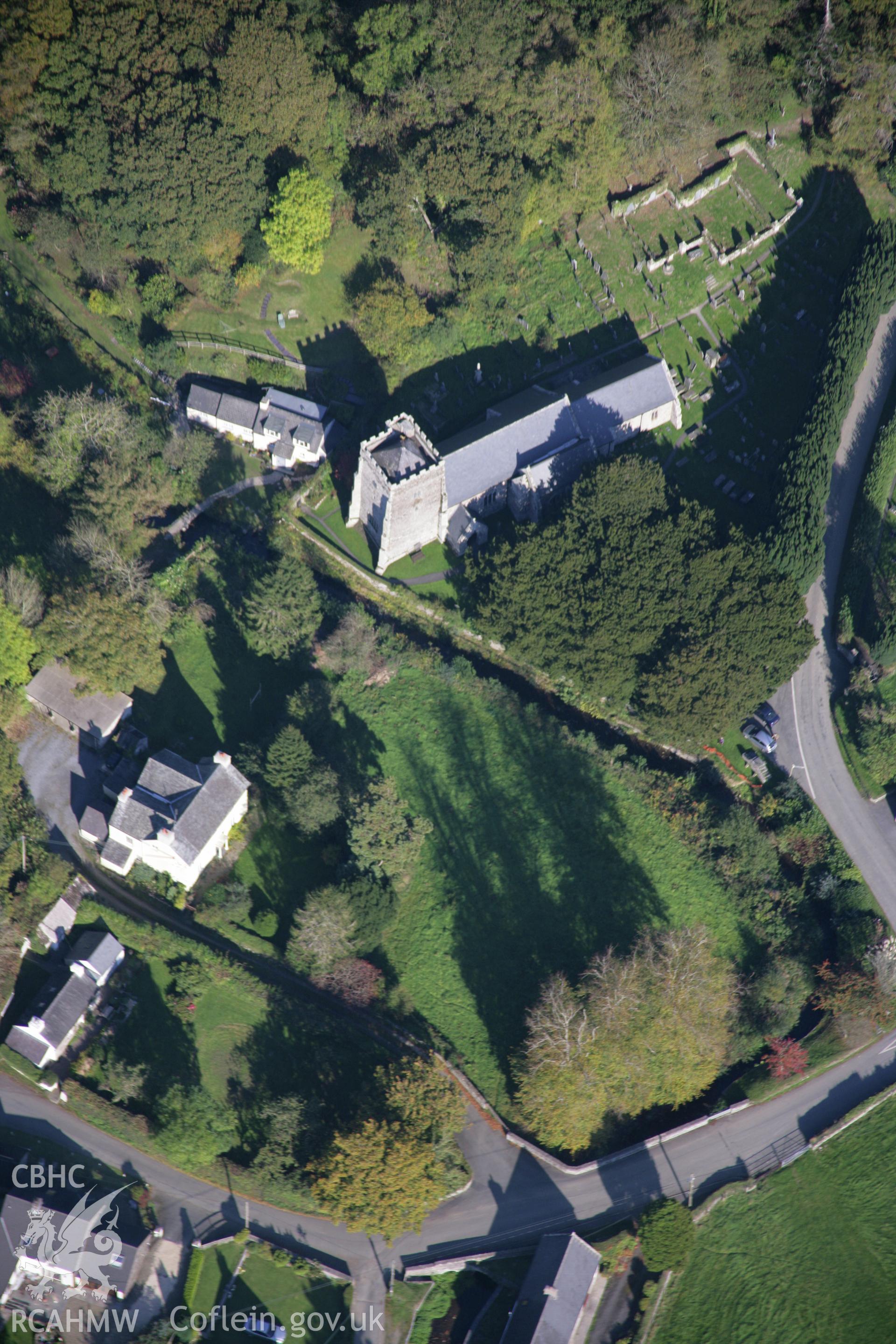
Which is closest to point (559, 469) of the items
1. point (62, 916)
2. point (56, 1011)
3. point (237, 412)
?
point (237, 412)

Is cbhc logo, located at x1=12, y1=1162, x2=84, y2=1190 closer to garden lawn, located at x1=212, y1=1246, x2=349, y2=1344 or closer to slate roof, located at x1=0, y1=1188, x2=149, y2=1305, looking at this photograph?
slate roof, located at x1=0, y1=1188, x2=149, y2=1305

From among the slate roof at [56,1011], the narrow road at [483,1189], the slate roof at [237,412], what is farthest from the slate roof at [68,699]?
the slate roof at [237,412]

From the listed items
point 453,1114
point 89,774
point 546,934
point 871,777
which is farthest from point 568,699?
point 89,774

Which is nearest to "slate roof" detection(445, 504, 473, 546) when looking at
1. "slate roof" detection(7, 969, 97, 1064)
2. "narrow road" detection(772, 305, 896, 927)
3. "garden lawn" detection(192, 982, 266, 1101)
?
"narrow road" detection(772, 305, 896, 927)

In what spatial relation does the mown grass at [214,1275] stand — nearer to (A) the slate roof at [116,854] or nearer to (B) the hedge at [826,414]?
(A) the slate roof at [116,854]

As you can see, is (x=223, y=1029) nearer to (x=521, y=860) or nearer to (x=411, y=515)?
(x=521, y=860)

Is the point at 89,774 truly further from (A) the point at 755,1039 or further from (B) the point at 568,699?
(A) the point at 755,1039

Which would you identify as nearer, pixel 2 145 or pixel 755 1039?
pixel 755 1039
